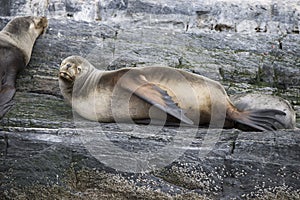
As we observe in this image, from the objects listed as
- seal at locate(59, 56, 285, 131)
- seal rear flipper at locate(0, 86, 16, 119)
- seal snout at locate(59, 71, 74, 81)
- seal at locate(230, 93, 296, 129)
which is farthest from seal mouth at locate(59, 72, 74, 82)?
seal at locate(230, 93, 296, 129)

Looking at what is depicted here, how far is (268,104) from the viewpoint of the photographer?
15.2 ft

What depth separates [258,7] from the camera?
7539 mm

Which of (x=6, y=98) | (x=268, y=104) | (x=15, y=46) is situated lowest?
(x=6, y=98)

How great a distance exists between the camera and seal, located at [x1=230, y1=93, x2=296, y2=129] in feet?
14.8

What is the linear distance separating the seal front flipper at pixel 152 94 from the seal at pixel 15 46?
1.14 m

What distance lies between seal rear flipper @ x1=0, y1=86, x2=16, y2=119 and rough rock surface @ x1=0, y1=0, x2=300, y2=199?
73 millimetres

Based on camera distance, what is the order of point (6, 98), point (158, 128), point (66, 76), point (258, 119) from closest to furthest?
point (158, 128) → point (258, 119) → point (66, 76) → point (6, 98)

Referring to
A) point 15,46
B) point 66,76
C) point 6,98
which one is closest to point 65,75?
point 66,76

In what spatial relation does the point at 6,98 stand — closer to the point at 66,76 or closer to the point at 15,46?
the point at 66,76

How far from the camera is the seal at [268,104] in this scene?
4.51 m

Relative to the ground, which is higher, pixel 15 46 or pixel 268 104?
pixel 268 104

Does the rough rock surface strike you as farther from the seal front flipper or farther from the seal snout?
the seal snout

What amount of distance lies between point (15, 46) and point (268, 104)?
2962mm

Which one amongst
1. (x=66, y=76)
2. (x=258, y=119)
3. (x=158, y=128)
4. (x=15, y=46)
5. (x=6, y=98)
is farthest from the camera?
(x=15, y=46)
